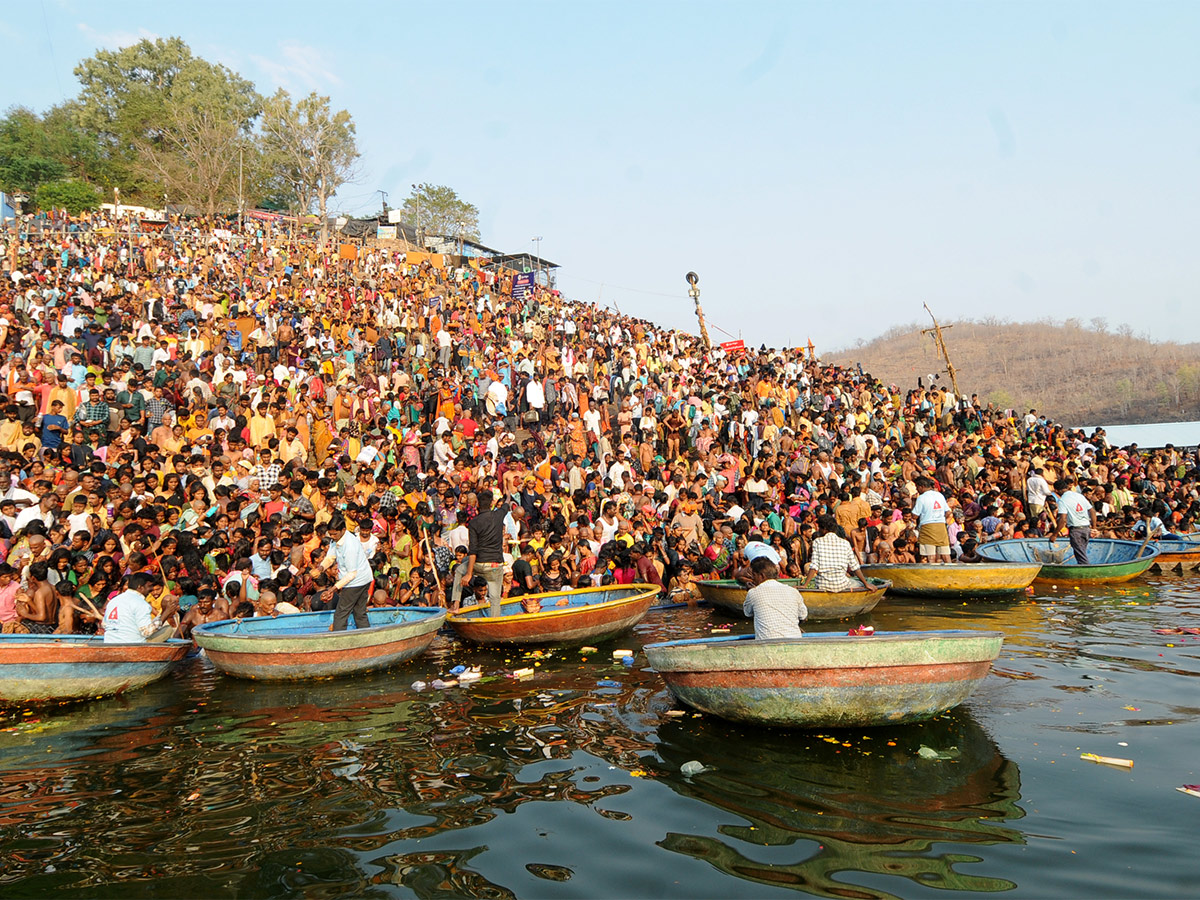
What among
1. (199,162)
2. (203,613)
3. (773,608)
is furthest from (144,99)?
(773,608)

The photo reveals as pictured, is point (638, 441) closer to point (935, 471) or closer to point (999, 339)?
point (935, 471)

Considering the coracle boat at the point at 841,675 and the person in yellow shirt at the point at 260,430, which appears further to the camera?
the person in yellow shirt at the point at 260,430

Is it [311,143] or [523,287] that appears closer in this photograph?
[523,287]

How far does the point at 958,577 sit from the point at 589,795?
393 inches

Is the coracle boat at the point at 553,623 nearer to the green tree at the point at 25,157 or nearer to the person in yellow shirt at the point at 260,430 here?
the person in yellow shirt at the point at 260,430

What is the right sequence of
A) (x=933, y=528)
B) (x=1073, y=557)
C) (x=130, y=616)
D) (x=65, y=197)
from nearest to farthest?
(x=130, y=616)
(x=933, y=528)
(x=1073, y=557)
(x=65, y=197)

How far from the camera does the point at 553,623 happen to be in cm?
1077

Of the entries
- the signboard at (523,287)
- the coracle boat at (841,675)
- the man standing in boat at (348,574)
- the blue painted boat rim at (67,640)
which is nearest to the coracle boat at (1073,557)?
the coracle boat at (841,675)

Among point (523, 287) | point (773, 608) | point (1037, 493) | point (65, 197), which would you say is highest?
point (65, 197)

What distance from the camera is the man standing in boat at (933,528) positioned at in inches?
602

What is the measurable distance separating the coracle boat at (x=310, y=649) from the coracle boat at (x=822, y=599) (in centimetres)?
476

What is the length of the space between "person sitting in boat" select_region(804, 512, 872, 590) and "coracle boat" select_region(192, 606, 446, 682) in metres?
5.45

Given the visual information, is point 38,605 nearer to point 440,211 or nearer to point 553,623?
point 553,623

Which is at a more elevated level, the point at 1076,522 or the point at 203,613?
the point at 1076,522
